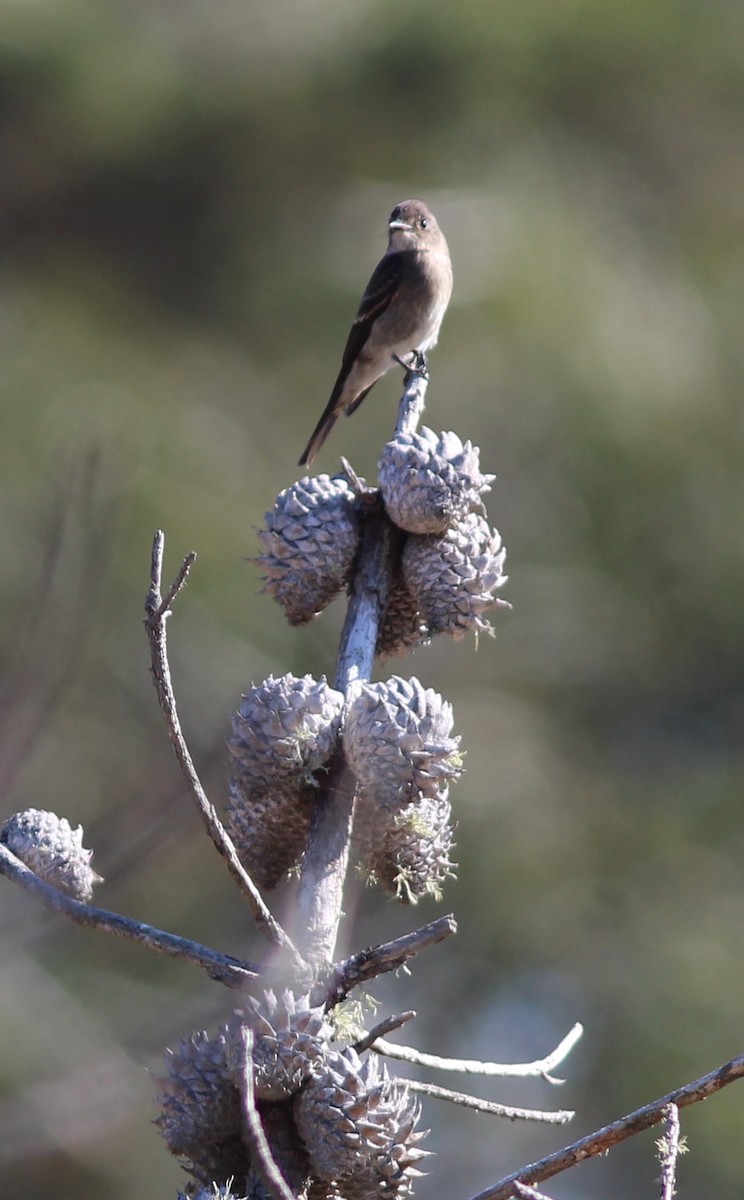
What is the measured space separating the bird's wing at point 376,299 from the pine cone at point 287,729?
291 cm

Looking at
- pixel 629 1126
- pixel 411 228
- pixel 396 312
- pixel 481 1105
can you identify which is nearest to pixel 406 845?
→ pixel 481 1105

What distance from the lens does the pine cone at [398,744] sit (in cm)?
101

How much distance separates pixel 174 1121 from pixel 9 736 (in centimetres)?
31

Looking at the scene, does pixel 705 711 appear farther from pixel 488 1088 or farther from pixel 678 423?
pixel 488 1088

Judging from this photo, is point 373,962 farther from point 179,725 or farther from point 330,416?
point 330,416

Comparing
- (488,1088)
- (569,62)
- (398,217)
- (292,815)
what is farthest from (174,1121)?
(569,62)

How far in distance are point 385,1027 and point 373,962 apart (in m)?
0.05

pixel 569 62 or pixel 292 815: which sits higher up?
pixel 569 62

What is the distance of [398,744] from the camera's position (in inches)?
39.7

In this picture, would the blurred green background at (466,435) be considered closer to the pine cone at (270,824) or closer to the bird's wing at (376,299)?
the bird's wing at (376,299)

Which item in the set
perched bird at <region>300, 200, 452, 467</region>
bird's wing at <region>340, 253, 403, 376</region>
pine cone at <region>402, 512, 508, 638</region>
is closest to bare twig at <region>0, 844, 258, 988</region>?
pine cone at <region>402, 512, 508, 638</region>

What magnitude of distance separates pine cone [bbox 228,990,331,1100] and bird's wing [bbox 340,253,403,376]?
10.2 feet

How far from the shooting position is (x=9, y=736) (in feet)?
2.60

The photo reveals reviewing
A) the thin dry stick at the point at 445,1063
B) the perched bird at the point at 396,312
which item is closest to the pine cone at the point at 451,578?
the thin dry stick at the point at 445,1063
